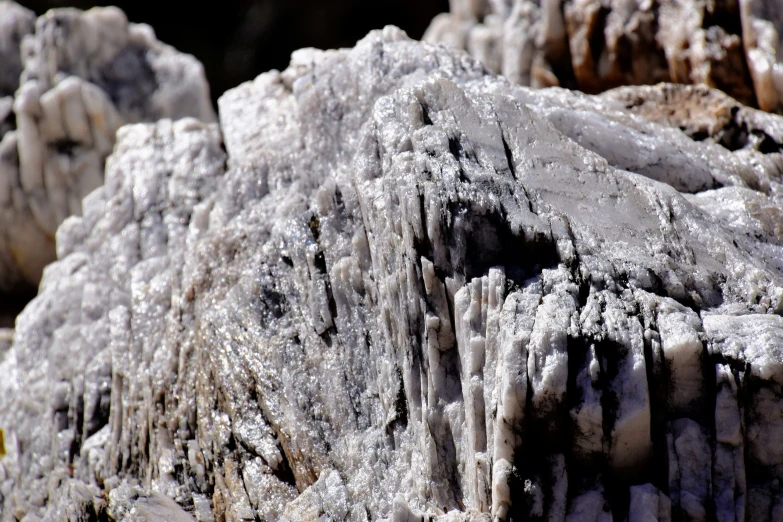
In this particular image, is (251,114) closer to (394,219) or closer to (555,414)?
(394,219)

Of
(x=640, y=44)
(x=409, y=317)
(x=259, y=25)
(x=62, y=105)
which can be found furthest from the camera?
(x=259, y=25)

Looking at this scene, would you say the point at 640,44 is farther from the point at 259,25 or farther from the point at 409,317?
the point at 259,25

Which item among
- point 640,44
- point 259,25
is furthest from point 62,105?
point 259,25

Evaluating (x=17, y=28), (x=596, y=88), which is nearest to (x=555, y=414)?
(x=596, y=88)

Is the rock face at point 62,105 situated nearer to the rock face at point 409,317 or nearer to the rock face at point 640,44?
the rock face at point 409,317

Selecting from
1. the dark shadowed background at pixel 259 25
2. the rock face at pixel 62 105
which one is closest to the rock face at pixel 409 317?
the rock face at pixel 62 105

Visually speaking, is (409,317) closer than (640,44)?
Yes
